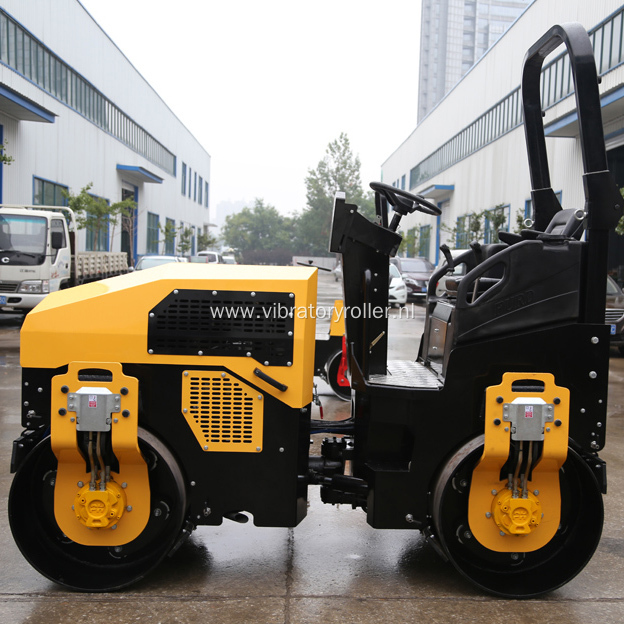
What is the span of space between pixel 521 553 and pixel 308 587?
1082 mm

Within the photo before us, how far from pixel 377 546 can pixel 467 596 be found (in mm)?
763

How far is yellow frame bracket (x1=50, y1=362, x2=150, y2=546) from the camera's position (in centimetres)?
339

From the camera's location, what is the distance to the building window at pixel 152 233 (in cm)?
4550

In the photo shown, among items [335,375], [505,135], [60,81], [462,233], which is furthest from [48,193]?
[462,233]

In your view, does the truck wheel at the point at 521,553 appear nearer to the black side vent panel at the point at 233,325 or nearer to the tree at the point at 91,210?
the black side vent panel at the point at 233,325

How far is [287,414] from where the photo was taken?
3.57 meters

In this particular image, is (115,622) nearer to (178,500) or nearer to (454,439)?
(178,500)

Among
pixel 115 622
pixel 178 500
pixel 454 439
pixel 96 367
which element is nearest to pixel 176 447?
pixel 178 500

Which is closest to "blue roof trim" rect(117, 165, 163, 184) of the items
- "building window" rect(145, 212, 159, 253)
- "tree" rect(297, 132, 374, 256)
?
"building window" rect(145, 212, 159, 253)

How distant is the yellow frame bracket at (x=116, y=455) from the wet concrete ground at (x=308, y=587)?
0.99 feet

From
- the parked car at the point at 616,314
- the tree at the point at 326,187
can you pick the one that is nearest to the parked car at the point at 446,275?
the parked car at the point at 616,314

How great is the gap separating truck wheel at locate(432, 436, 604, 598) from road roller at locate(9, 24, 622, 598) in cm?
1

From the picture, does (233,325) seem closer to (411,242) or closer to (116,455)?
(116,455)

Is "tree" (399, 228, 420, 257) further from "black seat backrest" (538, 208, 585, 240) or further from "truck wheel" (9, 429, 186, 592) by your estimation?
"truck wheel" (9, 429, 186, 592)
